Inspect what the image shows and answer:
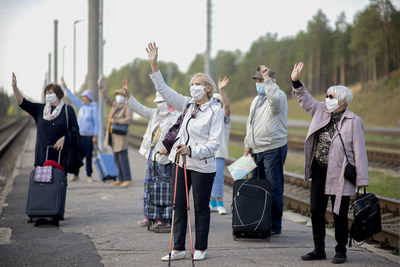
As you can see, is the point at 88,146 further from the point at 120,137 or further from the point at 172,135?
the point at 172,135

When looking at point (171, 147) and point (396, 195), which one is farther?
point (396, 195)

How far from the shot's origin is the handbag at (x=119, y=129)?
1120 centimetres

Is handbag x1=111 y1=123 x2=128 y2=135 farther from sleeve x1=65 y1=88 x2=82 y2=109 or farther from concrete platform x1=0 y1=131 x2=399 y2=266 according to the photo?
concrete platform x1=0 y1=131 x2=399 y2=266

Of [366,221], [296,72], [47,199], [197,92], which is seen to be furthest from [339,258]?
[47,199]

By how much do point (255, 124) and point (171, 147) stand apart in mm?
1677

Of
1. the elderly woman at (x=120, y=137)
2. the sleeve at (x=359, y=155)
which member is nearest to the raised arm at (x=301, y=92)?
the sleeve at (x=359, y=155)

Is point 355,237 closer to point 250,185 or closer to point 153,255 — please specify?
point 250,185

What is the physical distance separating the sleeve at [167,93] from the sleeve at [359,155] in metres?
1.88

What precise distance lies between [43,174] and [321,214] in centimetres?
395

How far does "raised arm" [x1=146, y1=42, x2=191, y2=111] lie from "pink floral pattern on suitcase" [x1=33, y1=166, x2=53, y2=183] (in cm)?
258

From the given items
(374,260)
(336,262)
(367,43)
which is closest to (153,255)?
(336,262)

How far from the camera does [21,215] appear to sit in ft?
26.9

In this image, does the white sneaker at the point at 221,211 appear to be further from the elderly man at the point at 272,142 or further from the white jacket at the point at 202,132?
the white jacket at the point at 202,132

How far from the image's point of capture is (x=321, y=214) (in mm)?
6074
